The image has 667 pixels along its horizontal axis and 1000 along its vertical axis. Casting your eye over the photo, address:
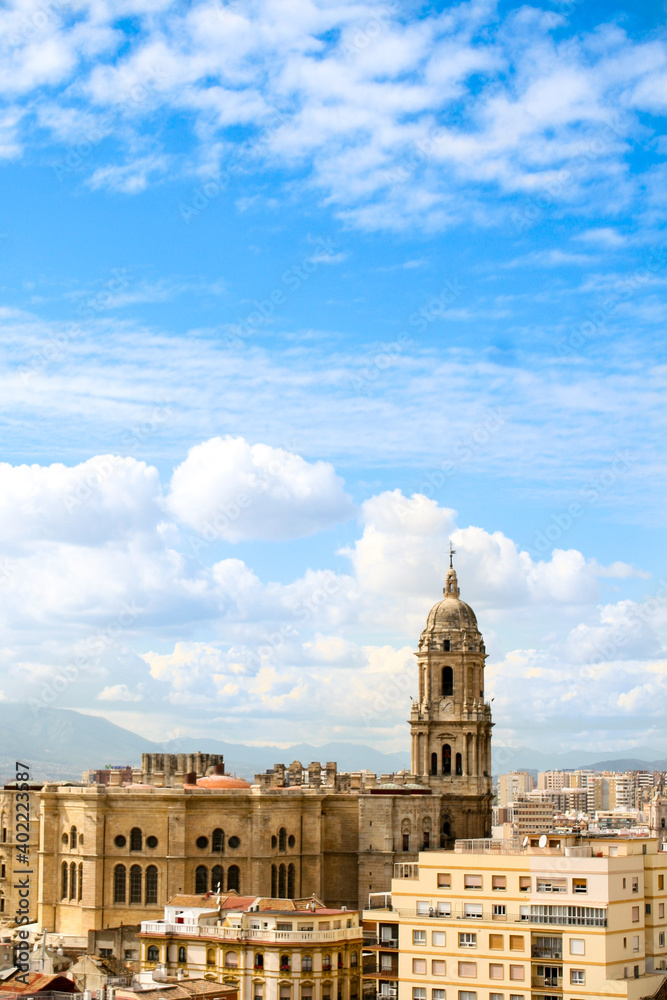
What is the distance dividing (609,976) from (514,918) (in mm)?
4303

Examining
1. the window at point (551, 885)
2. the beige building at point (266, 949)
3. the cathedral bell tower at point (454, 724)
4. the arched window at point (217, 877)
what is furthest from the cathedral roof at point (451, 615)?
the window at point (551, 885)

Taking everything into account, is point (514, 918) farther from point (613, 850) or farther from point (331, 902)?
point (331, 902)

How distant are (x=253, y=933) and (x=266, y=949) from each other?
3.96ft

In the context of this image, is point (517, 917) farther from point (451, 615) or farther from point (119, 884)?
point (451, 615)

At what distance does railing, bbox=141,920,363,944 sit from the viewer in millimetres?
67812

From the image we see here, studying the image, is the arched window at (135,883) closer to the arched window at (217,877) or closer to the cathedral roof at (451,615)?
the arched window at (217,877)

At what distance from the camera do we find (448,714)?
104000mm

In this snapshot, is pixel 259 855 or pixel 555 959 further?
pixel 259 855

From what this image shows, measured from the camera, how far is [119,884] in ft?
296

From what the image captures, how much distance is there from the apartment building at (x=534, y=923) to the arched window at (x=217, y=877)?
3059 centimetres

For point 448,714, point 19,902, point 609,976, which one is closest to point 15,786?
point 19,902

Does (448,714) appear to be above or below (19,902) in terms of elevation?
above

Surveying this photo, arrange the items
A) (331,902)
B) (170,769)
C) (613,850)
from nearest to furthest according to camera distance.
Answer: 1. (613,850)
2. (331,902)
3. (170,769)

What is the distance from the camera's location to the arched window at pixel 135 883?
8950cm
